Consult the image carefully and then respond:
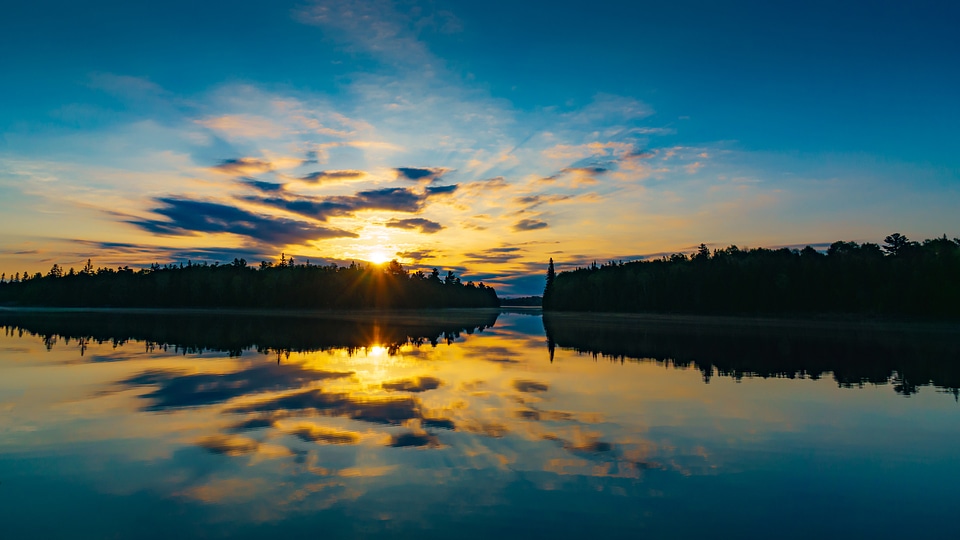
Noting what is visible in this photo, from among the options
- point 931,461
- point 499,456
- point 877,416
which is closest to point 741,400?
point 877,416

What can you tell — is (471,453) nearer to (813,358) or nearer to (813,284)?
(813,358)

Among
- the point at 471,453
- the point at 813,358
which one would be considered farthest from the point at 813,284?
the point at 471,453

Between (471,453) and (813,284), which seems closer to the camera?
(471,453)

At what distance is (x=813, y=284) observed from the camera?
10169 cm

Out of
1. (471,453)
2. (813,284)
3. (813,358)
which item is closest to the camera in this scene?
(471,453)

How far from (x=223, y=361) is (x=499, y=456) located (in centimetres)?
2355

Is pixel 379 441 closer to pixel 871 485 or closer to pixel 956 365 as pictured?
pixel 871 485

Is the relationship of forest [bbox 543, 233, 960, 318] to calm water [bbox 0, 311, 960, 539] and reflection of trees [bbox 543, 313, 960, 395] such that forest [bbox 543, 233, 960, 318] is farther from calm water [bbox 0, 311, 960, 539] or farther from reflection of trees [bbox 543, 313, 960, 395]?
calm water [bbox 0, 311, 960, 539]

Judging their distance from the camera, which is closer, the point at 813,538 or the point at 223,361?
the point at 813,538

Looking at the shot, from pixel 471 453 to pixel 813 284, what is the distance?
11044 cm

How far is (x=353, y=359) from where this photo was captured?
107 feet

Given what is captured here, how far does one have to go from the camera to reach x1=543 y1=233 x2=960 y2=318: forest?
84938 millimetres

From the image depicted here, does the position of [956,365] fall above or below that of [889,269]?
below

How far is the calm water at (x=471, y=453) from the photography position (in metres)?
9.04
